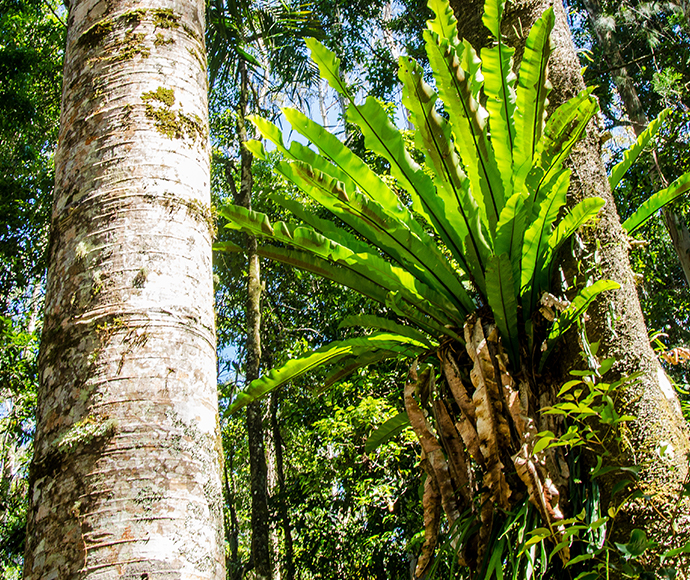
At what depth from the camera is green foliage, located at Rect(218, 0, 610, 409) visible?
1598 mm

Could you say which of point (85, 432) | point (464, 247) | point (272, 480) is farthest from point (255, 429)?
point (85, 432)

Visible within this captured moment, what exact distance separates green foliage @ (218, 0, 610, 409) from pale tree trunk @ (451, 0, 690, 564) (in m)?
0.19

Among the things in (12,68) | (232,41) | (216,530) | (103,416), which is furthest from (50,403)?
(12,68)

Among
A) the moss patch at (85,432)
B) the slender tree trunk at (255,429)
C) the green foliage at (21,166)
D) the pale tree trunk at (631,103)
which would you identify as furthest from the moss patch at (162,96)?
the pale tree trunk at (631,103)

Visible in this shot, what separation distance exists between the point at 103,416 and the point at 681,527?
4.04 ft

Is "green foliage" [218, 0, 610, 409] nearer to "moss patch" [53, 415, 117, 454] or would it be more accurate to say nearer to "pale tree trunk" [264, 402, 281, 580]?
"moss patch" [53, 415, 117, 454]

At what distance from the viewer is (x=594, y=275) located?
1.66 metres

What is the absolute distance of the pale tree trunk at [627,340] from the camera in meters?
1.34

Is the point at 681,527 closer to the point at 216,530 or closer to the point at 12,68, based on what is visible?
the point at 216,530

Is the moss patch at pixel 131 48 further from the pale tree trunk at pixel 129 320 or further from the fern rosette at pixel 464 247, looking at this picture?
the fern rosette at pixel 464 247

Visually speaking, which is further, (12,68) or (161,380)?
(12,68)

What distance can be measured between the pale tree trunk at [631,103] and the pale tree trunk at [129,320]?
6.91m

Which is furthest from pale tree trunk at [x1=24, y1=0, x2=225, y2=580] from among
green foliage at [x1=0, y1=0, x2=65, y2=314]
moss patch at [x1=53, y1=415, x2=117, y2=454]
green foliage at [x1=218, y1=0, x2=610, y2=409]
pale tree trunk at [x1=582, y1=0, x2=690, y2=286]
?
pale tree trunk at [x1=582, y1=0, x2=690, y2=286]

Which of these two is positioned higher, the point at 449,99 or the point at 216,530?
the point at 449,99
